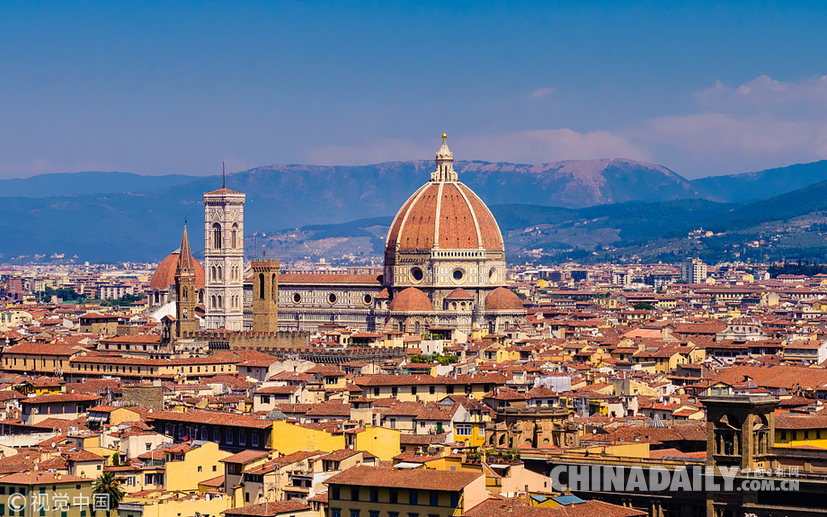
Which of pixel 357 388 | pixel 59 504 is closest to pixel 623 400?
pixel 357 388

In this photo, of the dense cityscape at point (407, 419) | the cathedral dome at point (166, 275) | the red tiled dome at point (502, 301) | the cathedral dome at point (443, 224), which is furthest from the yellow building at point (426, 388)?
the cathedral dome at point (166, 275)

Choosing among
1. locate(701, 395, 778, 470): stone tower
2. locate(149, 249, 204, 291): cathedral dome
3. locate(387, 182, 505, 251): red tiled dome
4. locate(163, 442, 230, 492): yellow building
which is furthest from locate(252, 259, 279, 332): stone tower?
locate(701, 395, 778, 470): stone tower

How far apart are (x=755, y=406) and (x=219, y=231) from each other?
112336mm

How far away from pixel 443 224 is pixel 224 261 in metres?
18.2

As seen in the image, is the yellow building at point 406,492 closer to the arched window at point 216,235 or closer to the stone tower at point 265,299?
the stone tower at point 265,299

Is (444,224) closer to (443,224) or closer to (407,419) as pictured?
(443,224)

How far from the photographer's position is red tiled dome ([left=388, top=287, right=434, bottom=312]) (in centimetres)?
13925

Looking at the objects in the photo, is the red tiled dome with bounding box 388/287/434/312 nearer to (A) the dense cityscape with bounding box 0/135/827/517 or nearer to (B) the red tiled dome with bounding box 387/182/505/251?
(B) the red tiled dome with bounding box 387/182/505/251

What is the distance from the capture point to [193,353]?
3819 inches

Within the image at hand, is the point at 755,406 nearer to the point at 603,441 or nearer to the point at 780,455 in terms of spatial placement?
the point at 780,455

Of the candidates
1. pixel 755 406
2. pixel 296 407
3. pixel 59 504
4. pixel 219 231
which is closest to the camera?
pixel 755 406

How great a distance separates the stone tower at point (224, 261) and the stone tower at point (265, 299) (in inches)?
697

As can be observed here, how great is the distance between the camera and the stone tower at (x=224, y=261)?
146m

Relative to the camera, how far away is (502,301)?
461 ft
